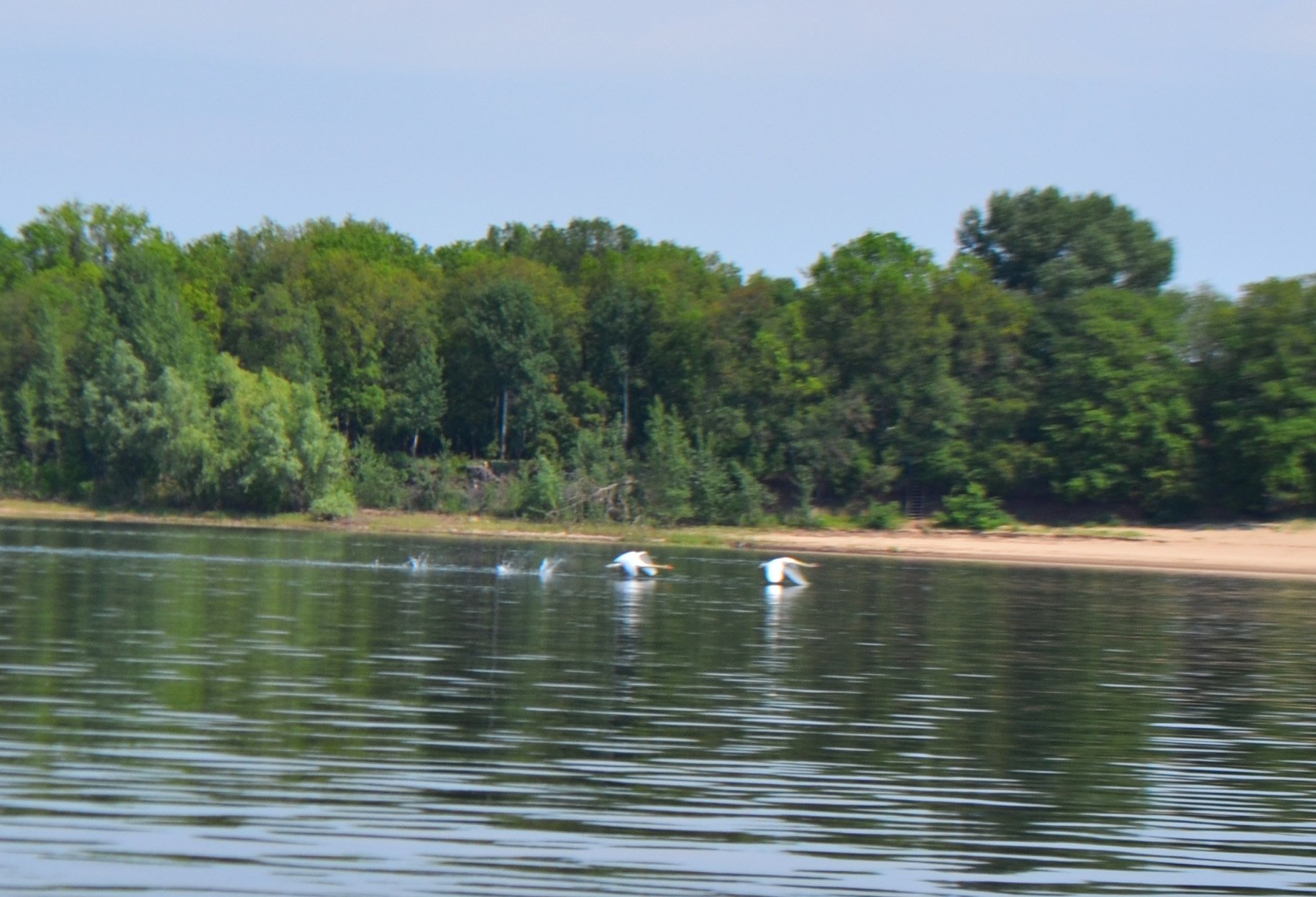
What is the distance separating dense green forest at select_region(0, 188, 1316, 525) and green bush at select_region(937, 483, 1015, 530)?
85 centimetres

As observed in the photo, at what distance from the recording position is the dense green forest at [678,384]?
249 ft

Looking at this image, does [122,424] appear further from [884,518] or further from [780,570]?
[780,570]

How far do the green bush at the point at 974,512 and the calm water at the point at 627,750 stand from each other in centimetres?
4037

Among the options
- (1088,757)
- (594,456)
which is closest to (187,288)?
(594,456)

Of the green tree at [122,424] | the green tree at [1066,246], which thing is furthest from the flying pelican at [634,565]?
the green tree at [1066,246]

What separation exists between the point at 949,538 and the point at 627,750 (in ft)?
195

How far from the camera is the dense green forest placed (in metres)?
76.0

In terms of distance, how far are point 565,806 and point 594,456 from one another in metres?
68.0

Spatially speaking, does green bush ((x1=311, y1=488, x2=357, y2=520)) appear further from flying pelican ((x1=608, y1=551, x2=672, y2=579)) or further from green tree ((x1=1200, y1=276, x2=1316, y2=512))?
green tree ((x1=1200, y1=276, x2=1316, y2=512))

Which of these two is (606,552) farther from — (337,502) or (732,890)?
(732,890)

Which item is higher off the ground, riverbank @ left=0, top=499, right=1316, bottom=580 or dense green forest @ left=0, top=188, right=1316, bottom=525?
dense green forest @ left=0, top=188, right=1316, bottom=525

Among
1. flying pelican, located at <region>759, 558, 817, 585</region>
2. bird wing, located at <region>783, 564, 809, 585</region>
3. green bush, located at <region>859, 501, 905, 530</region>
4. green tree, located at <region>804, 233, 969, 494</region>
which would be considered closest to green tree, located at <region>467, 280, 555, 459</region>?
green tree, located at <region>804, 233, 969, 494</region>

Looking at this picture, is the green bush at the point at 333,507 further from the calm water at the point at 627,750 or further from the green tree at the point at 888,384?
the calm water at the point at 627,750

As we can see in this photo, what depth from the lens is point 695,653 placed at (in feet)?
89.3
